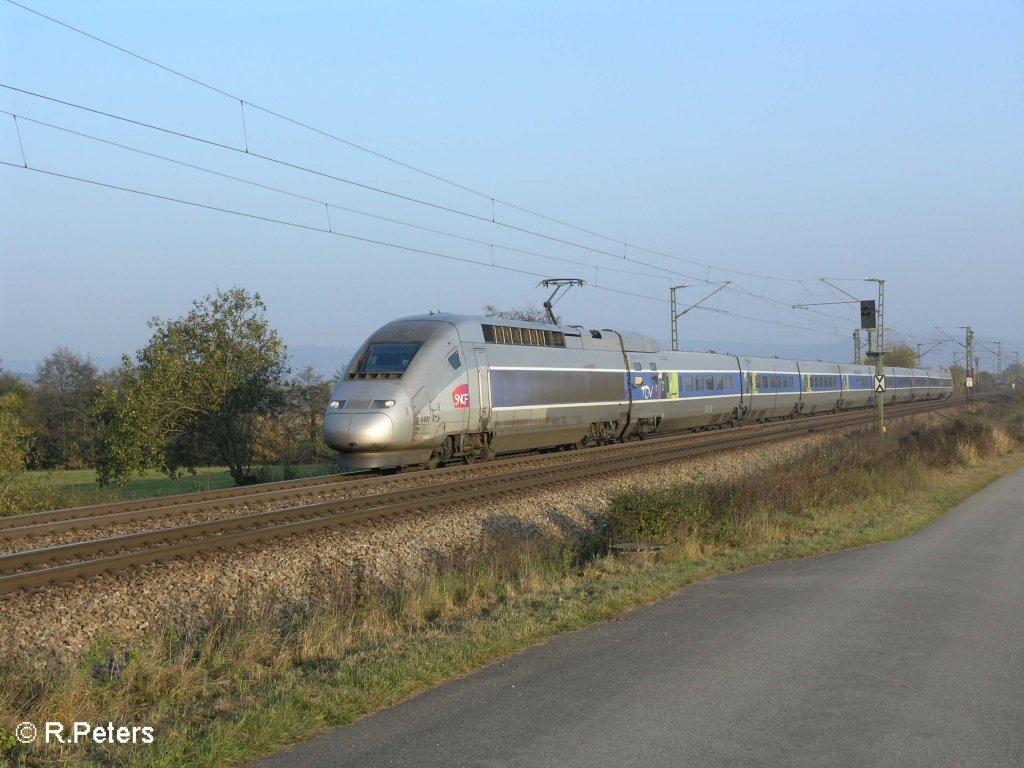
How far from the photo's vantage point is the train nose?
18.1 m

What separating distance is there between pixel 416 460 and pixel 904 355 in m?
120

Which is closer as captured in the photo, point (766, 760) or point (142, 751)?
point (766, 760)

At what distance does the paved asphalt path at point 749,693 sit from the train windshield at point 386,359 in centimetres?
1063

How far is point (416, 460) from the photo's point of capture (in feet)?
63.7

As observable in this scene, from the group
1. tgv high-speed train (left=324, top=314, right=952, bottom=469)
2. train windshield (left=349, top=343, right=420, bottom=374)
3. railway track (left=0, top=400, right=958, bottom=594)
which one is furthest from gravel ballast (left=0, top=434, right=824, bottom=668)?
train windshield (left=349, top=343, right=420, bottom=374)

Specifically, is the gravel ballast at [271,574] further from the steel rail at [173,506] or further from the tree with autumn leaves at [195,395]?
the tree with autumn leaves at [195,395]

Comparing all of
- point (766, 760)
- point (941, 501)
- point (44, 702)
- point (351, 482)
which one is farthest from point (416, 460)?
point (766, 760)

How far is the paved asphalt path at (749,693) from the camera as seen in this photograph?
216 inches

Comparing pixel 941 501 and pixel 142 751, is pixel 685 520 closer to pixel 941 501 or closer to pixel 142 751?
pixel 941 501

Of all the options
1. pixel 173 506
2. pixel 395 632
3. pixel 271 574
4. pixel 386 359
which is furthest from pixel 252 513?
pixel 395 632

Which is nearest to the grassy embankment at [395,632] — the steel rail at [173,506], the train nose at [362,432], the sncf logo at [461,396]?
the steel rail at [173,506]

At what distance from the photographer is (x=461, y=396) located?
20.1 m

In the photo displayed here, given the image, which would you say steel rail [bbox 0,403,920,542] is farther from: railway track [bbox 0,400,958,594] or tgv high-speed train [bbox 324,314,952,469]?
tgv high-speed train [bbox 324,314,952,469]

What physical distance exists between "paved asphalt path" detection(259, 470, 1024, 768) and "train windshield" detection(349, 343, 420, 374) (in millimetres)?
10625
